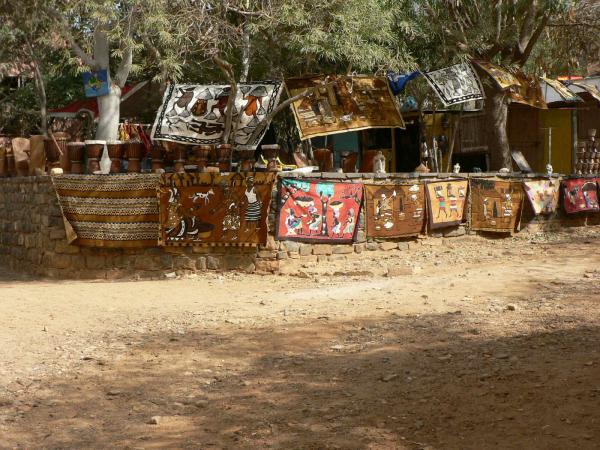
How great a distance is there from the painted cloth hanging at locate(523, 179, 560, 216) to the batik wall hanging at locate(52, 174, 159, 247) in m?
6.33

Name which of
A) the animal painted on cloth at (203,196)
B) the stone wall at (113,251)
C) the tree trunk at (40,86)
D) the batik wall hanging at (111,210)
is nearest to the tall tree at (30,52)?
the tree trunk at (40,86)

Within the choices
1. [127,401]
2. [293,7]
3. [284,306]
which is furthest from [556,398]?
[293,7]

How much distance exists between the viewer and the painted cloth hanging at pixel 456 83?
42.1ft

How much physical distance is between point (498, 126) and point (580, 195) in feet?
6.32

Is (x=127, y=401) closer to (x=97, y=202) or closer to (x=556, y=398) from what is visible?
(x=556, y=398)

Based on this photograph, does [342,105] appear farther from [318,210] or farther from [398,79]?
[318,210]

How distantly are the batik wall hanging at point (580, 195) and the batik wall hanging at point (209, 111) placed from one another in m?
5.63

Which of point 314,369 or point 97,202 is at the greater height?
point 97,202

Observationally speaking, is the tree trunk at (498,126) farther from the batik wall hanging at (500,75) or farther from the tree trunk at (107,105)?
the tree trunk at (107,105)

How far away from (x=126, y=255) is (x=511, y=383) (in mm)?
6967

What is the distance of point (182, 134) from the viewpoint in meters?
11.7

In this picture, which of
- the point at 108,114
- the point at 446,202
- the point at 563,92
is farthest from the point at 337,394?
the point at 563,92

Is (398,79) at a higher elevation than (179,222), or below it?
higher

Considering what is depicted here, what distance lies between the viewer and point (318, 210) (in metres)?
10.8
